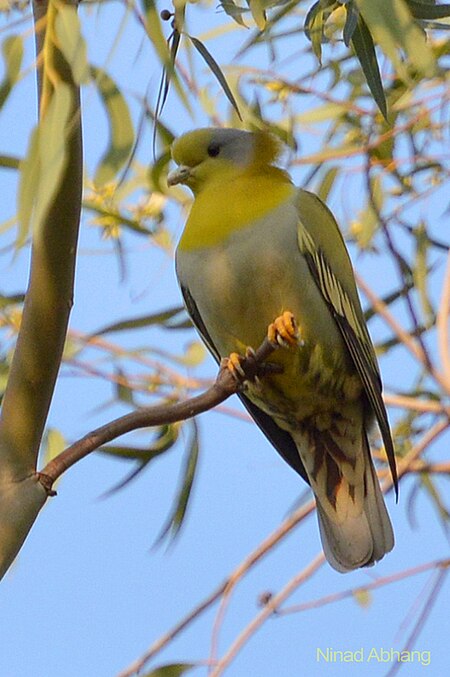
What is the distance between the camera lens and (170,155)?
2.68 metres

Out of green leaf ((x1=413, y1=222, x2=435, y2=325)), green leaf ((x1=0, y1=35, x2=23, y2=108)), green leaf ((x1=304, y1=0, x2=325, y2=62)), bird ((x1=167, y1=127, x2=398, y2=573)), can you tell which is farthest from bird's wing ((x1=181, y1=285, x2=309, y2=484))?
green leaf ((x1=0, y1=35, x2=23, y2=108))

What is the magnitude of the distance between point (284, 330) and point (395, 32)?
2.70ft

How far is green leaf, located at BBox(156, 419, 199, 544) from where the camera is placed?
8.16 feet

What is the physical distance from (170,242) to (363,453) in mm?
879

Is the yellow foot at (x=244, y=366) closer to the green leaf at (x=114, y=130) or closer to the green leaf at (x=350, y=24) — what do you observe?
the green leaf at (x=114, y=130)

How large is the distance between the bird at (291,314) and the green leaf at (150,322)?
144 mm

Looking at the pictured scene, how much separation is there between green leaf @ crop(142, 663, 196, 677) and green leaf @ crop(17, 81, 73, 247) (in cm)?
137

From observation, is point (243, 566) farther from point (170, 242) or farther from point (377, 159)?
Answer: point (377, 159)

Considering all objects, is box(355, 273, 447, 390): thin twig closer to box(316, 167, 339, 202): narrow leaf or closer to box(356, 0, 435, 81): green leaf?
box(316, 167, 339, 202): narrow leaf

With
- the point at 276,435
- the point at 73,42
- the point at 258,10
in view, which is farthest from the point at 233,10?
the point at 276,435

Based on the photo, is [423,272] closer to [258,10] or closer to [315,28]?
[315,28]

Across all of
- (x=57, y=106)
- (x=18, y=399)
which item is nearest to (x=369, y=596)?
(x=18, y=399)

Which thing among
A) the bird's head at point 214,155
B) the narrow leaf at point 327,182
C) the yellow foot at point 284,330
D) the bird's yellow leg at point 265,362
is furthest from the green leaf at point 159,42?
the narrow leaf at point 327,182

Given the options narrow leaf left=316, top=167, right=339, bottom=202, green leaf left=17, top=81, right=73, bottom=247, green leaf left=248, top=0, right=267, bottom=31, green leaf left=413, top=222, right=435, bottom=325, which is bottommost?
green leaf left=17, top=81, right=73, bottom=247
